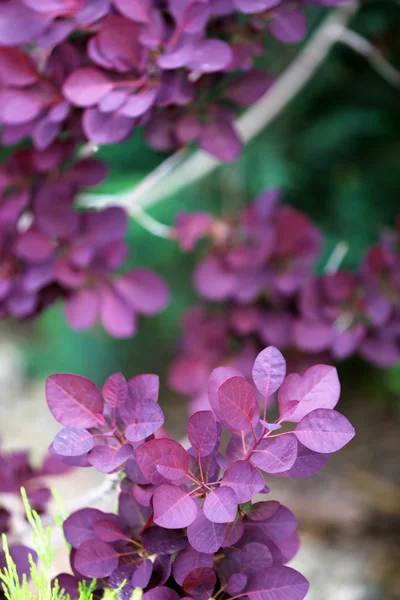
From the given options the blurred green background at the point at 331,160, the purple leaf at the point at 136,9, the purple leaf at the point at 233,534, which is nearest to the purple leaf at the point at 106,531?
the purple leaf at the point at 233,534

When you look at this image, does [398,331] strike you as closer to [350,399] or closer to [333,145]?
[333,145]

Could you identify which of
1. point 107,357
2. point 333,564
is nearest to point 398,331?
point 333,564

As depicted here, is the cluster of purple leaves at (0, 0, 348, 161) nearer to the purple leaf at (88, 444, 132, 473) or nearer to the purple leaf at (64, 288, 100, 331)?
the purple leaf at (64, 288, 100, 331)

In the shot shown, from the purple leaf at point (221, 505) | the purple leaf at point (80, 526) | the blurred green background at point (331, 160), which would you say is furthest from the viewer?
the blurred green background at point (331, 160)

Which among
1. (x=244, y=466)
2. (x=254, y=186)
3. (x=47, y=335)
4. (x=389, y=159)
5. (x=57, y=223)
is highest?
(x=244, y=466)

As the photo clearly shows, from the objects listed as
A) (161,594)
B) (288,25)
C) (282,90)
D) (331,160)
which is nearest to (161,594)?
(161,594)

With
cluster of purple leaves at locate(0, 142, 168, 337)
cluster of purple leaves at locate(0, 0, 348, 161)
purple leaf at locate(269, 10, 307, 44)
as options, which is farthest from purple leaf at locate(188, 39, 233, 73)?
cluster of purple leaves at locate(0, 142, 168, 337)

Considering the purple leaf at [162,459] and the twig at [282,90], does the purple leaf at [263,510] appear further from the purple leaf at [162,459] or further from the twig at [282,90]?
the twig at [282,90]
